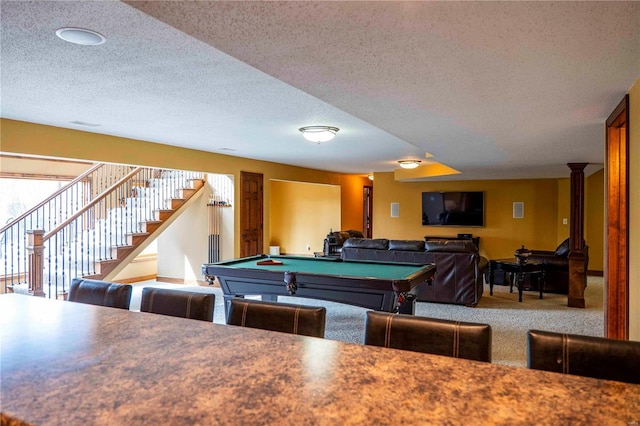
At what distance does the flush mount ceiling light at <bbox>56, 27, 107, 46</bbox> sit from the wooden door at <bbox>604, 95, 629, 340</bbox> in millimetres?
3453

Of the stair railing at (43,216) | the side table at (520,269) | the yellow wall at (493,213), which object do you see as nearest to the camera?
the stair railing at (43,216)

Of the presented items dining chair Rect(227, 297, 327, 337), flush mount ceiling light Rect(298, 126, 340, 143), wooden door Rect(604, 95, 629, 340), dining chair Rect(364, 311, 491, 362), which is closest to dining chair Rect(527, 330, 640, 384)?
dining chair Rect(364, 311, 491, 362)

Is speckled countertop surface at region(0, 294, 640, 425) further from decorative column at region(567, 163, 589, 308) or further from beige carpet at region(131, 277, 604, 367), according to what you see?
decorative column at region(567, 163, 589, 308)

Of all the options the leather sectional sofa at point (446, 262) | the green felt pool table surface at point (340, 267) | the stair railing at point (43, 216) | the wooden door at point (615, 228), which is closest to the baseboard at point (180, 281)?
the stair railing at point (43, 216)

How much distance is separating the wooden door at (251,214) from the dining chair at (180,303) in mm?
5581

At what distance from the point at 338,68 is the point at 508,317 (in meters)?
4.63

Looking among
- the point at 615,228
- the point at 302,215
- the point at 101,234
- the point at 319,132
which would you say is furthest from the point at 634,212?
the point at 302,215

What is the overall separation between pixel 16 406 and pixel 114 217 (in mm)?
6871

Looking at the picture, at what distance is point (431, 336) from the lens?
70.6 inches

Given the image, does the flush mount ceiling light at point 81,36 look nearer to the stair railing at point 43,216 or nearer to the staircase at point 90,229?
the staircase at point 90,229

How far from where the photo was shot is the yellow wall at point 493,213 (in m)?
9.93

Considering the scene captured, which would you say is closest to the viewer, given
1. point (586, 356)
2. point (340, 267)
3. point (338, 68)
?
point (586, 356)

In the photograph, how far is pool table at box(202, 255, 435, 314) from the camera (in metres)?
3.96

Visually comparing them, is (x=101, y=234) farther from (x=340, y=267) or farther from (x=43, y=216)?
(x=340, y=267)
